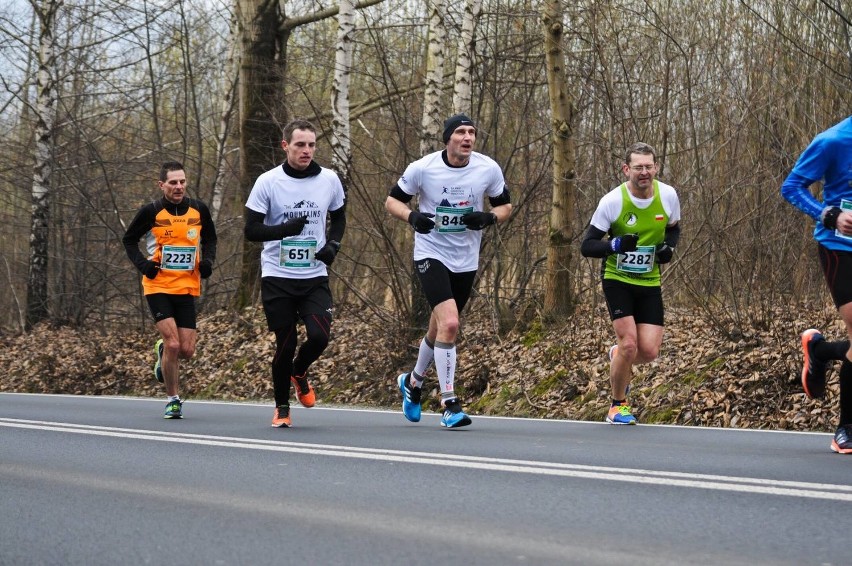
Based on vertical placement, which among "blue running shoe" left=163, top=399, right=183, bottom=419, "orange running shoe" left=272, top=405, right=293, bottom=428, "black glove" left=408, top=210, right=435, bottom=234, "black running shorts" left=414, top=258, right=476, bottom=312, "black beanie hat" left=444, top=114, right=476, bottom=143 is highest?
"black beanie hat" left=444, top=114, right=476, bottom=143

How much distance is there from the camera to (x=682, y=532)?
501cm

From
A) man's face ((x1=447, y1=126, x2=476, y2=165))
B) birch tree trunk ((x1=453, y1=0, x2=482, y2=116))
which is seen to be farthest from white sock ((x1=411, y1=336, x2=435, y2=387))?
birch tree trunk ((x1=453, y1=0, x2=482, y2=116))

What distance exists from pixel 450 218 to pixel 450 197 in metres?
0.15

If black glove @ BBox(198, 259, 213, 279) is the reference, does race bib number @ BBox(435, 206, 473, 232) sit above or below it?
above

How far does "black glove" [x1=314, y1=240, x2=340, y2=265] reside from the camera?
9953 mm

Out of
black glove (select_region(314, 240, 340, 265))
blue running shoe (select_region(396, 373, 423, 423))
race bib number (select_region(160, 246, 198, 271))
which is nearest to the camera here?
black glove (select_region(314, 240, 340, 265))

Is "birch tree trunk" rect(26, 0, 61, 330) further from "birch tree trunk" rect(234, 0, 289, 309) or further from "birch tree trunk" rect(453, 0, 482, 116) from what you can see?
"birch tree trunk" rect(453, 0, 482, 116)

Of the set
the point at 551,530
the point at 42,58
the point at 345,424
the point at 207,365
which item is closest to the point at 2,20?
the point at 42,58

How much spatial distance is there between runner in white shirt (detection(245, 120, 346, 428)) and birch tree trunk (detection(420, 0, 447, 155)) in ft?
16.9

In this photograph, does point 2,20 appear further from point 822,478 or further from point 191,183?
point 822,478

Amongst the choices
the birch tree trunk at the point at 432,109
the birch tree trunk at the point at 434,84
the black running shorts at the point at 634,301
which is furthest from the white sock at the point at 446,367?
the birch tree trunk at the point at 434,84

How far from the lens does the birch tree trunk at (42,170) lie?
81.3 feet

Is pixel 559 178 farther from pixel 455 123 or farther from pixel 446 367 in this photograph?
pixel 446 367

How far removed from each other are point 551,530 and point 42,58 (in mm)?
22181
